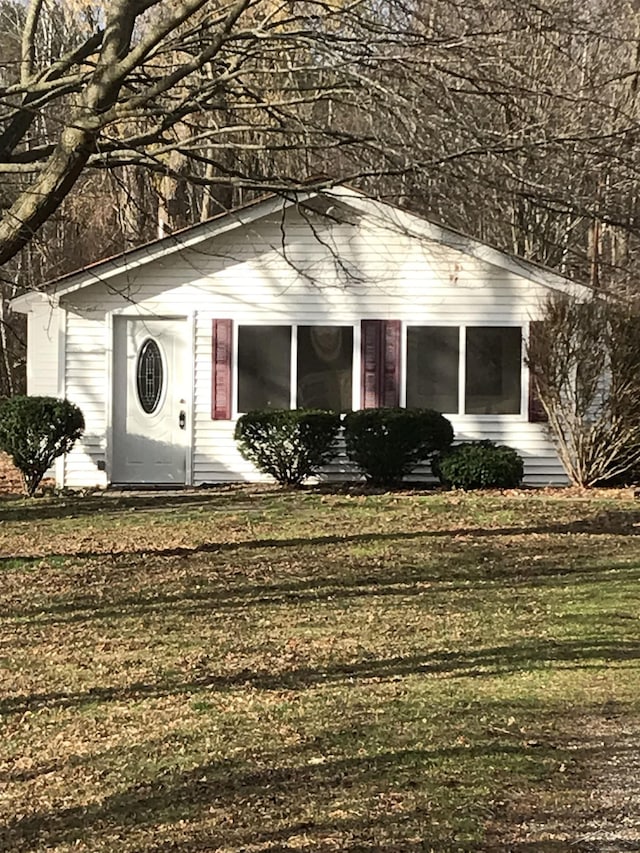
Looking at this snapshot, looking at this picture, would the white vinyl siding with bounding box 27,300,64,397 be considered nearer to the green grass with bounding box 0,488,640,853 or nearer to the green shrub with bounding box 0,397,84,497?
the green shrub with bounding box 0,397,84,497

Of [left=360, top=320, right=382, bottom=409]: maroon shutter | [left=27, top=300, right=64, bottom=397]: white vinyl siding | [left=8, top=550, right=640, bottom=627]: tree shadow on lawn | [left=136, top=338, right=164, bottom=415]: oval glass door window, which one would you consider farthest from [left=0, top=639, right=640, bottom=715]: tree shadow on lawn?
[left=27, top=300, right=64, bottom=397]: white vinyl siding

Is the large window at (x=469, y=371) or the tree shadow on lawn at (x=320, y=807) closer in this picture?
the tree shadow on lawn at (x=320, y=807)

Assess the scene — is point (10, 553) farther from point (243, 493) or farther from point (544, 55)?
point (544, 55)

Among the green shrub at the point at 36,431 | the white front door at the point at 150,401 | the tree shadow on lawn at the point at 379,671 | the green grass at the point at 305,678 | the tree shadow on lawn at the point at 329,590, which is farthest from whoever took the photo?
the white front door at the point at 150,401

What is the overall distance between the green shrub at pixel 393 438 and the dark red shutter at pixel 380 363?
0.64 meters

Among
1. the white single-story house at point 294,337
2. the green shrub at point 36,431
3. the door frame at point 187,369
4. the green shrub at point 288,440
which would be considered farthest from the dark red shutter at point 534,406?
the green shrub at point 36,431

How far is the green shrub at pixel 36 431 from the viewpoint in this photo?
1501 cm

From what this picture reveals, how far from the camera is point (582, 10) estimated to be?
9367 mm

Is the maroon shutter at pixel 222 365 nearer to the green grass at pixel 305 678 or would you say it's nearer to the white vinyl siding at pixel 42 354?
the white vinyl siding at pixel 42 354

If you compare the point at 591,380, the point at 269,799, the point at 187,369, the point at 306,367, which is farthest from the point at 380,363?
the point at 269,799

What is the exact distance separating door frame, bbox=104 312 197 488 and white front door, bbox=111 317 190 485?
49 millimetres

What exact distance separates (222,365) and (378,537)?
5.25 meters

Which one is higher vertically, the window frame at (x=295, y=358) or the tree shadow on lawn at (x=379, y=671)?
the window frame at (x=295, y=358)

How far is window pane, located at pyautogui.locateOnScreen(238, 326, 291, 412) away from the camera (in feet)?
53.0
